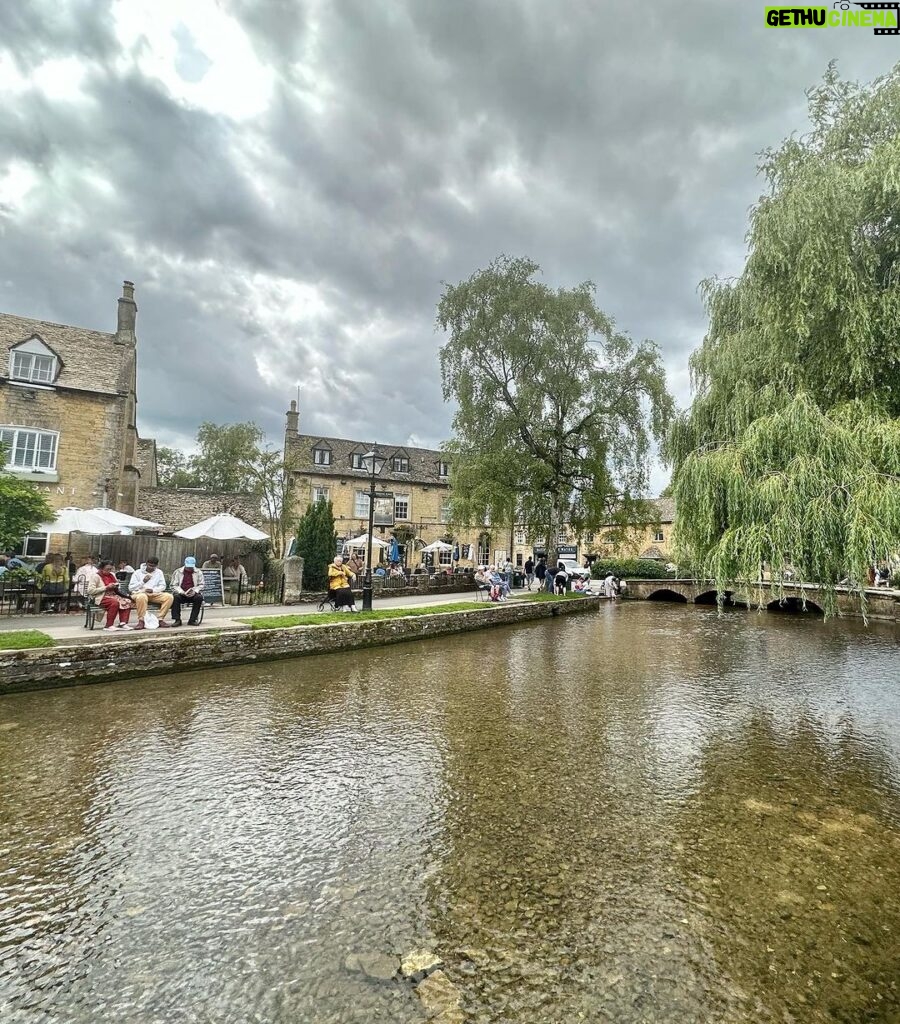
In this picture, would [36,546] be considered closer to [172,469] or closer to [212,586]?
[212,586]

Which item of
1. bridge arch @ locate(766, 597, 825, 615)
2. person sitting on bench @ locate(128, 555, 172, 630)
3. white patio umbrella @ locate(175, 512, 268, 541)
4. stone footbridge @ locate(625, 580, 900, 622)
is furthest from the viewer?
bridge arch @ locate(766, 597, 825, 615)

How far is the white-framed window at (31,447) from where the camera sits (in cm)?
1933

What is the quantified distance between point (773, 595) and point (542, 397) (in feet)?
55.4

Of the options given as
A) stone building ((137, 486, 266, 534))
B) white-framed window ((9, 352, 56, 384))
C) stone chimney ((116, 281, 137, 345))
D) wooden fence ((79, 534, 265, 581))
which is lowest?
wooden fence ((79, 534, 265, 581))

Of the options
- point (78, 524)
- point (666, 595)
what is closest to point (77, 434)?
point (78, 524)

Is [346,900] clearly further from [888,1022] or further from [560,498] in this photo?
[560,498]

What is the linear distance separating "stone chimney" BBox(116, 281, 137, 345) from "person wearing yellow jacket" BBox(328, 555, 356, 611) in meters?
16.1

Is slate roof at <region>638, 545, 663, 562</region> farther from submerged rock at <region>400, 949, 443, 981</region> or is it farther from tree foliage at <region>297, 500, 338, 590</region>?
submerged rock at <region>400, 949, 443, 981</region>

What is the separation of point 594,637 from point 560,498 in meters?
9.16

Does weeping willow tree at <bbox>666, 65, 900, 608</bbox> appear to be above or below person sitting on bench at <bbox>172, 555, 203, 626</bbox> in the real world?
above

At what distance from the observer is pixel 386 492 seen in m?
37.3

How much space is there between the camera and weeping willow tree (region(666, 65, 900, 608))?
20.2 ft

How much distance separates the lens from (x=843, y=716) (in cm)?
816

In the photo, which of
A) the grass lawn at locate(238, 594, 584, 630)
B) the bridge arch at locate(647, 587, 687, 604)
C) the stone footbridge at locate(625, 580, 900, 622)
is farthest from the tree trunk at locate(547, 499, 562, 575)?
the bridge arch at locate(647, 587, 687, 604)
